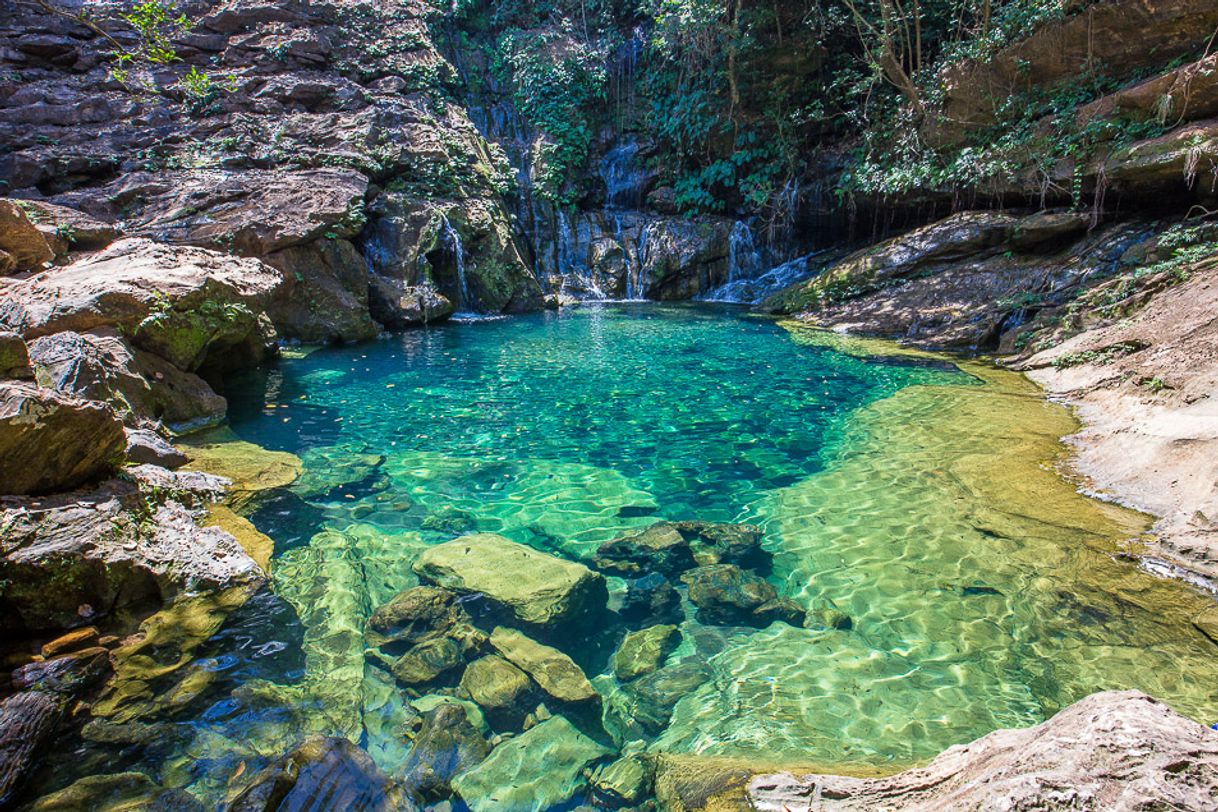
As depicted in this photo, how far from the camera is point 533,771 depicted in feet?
8.63

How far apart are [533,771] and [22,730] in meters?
2.08

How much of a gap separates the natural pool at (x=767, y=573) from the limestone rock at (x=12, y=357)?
→ 67.0 inches

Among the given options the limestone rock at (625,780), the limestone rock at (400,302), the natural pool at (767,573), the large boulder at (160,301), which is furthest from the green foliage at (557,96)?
the limestone rock at (625,780)

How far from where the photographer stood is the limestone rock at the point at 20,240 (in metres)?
7.01

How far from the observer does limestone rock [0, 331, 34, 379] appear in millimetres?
3773

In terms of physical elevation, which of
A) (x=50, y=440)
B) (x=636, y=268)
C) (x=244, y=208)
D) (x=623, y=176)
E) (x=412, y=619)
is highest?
(x=623, y=176)

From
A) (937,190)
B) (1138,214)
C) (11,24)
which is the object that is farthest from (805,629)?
(11,24)

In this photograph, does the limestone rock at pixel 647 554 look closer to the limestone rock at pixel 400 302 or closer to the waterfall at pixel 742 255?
the limestone rock at pixel 400 302

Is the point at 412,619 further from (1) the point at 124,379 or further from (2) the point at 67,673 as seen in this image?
(1) the point at 124,379

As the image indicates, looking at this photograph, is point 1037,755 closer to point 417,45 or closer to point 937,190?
point 937,190

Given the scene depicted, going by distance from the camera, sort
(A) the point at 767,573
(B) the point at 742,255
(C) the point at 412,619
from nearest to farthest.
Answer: (C) the point at 412,619
(A) the point at 767,573
(B) the point at 742,255

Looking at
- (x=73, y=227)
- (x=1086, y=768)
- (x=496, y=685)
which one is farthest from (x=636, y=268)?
(x=1086, y=768)

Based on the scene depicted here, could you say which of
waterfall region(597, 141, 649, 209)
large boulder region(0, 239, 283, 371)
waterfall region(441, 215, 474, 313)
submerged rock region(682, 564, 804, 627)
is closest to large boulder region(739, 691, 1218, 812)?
submerged rock region(682, 564, 804, 627)

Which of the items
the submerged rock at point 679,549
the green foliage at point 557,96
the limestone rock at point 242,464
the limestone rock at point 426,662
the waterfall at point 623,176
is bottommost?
the limestone rock at point 426,662
